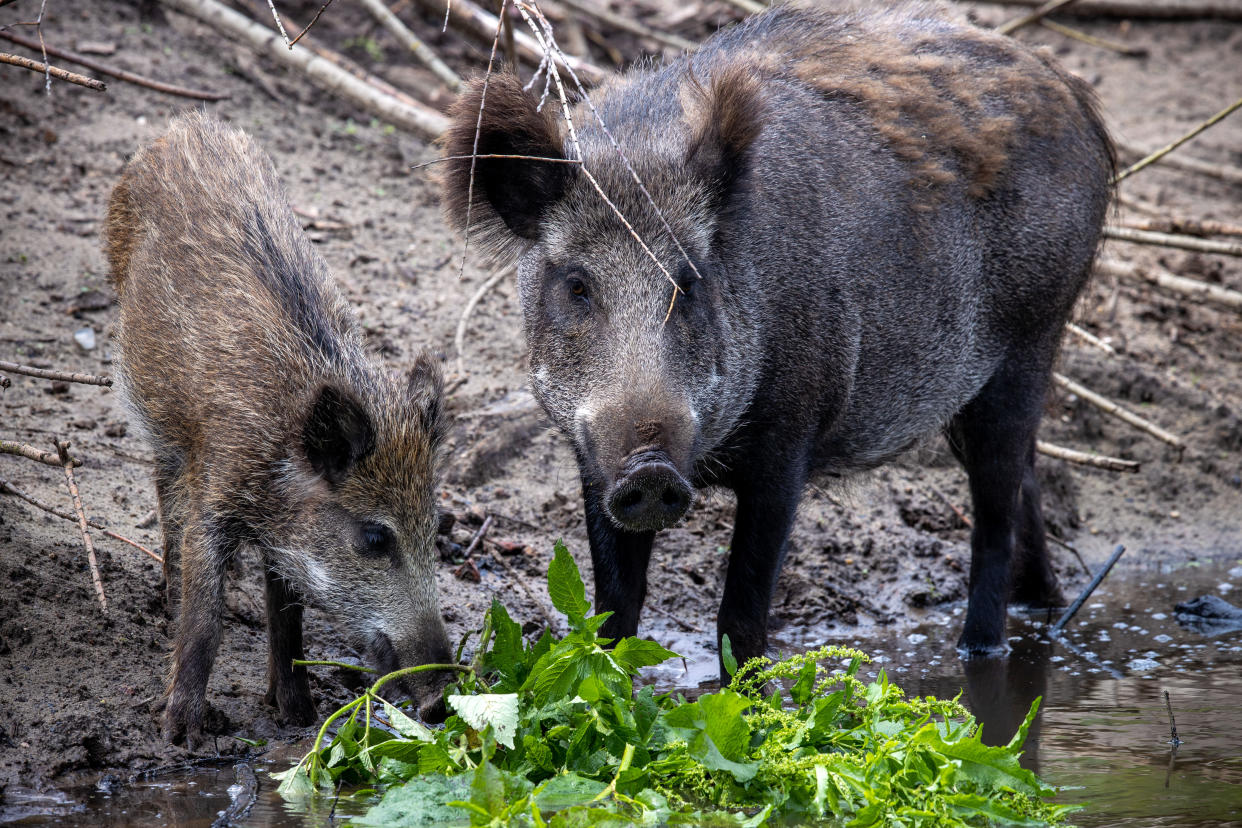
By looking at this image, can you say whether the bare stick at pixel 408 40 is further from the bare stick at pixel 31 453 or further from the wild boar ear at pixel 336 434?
the bare stick at pixel 31 453

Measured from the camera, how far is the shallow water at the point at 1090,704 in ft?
12.3

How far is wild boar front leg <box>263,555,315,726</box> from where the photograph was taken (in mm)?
4445

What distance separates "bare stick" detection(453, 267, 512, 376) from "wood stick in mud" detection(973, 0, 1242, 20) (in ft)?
23.5

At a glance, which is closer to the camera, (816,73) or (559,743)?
(559,743)

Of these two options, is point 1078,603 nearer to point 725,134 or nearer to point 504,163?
point 725,134

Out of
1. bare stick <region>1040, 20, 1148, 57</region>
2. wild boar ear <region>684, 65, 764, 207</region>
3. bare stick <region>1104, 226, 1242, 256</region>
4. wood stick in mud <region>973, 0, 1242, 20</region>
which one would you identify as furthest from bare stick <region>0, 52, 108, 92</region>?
wood stick in mud <region>973, 0, 1242, 20</region>

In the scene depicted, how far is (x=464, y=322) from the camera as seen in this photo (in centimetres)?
692

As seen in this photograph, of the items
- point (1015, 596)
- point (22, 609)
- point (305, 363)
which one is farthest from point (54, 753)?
point (1015, 596)

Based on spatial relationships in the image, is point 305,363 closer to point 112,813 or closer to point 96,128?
point 112,813

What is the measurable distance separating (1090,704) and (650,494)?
2191mm

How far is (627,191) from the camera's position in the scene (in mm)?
4445

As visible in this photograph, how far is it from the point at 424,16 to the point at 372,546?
6.30 meters

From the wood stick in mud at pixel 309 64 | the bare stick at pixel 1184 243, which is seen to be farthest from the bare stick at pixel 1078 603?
the wood stick in mud at pixel 309 64

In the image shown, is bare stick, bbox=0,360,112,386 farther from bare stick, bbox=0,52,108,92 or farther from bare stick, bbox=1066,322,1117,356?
bare stick, bbox=1066,322,1117,356
